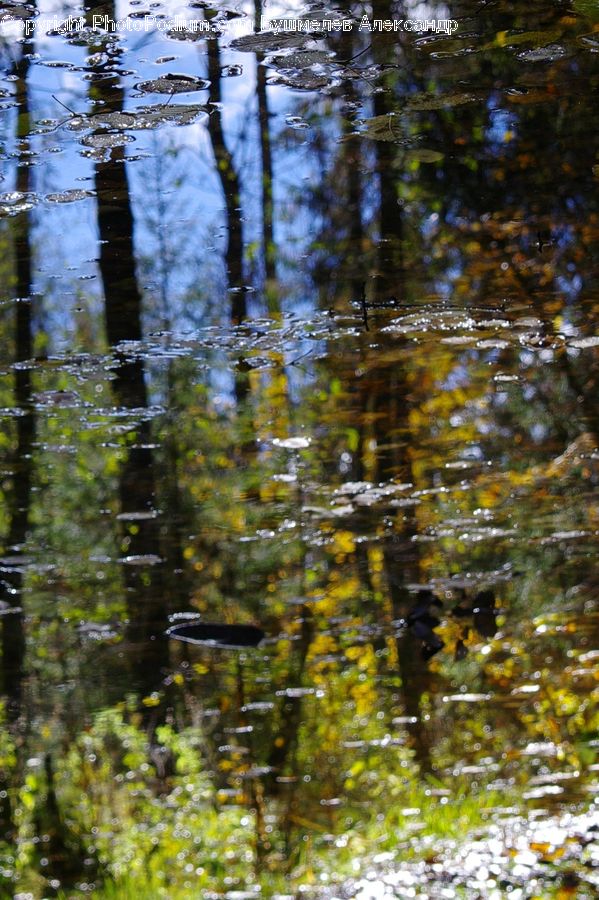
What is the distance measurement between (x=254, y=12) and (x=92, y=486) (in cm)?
380

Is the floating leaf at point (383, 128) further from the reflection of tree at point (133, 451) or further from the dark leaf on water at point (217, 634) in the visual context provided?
the dark leaf on water at point (217, 634)

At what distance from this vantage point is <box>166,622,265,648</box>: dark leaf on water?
225 cm

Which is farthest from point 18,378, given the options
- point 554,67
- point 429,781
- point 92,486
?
point 554,67

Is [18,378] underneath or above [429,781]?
above

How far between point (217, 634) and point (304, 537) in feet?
0.99

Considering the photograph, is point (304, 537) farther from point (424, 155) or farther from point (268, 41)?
point (268, 41)

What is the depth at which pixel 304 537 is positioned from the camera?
2.42m

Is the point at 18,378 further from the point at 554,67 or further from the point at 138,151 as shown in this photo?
the point at 554,67

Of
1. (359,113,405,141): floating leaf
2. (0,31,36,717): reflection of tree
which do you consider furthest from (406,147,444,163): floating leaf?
(0,31,36,717): reflection of tree

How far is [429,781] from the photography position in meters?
2.18

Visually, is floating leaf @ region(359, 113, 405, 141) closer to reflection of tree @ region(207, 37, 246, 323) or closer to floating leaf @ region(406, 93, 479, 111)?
floating leaf @ region(406, 93, 479, 111)

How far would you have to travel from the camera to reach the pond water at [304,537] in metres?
2.15

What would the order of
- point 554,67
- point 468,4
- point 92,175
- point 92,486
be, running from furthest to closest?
1. point 468,4
2. point 554,67
3. point 92,175
4. point 92,486

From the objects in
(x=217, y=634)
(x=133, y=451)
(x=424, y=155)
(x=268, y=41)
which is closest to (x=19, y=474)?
(x=133, y=451)
